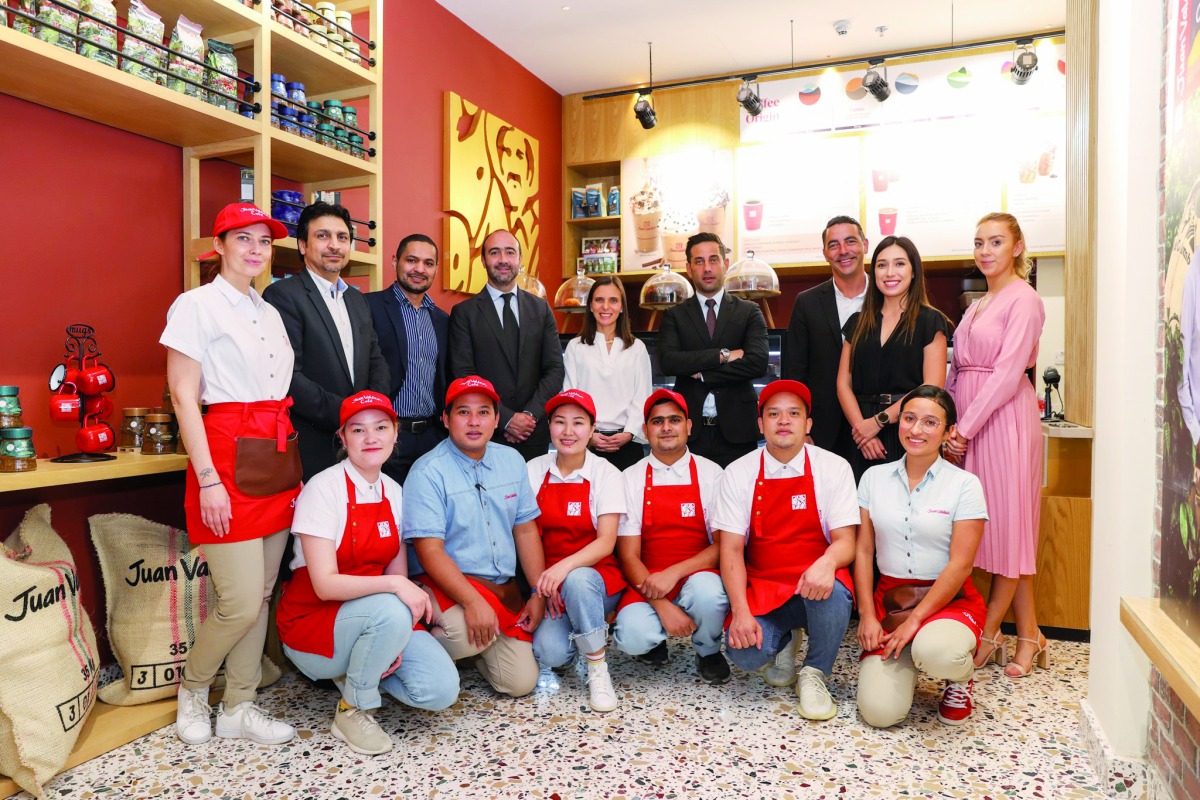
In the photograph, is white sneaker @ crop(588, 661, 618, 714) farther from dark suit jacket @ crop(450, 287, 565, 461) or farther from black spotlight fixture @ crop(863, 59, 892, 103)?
black spotlight fixture @ crop(863, 59, 892, 103)

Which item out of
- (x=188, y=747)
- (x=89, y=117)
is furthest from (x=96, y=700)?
(x=89, y=117)

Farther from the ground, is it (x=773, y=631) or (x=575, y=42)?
(x=575, y=42)

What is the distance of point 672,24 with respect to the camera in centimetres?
492

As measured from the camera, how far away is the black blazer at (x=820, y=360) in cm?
311

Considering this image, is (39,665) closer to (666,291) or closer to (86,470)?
(86,470)

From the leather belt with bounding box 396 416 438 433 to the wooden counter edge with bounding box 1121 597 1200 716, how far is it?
2.31 m

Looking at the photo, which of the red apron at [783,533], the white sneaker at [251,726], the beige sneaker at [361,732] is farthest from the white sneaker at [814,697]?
the white sneaker at [251,726]

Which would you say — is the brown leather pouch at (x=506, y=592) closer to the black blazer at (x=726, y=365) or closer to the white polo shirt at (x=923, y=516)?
the black blazer at (x=726, y=365)

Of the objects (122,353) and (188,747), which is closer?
(188,747)

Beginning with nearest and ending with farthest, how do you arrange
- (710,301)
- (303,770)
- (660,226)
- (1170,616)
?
(1170,616) < (303,770) < (710,301) < (660,226)

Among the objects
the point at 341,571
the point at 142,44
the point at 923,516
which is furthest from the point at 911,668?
the point at 142,44

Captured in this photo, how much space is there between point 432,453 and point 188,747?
3.57 ft

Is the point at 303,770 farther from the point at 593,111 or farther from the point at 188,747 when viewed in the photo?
the point at 593,111

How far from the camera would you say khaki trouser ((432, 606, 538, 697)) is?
247cm
